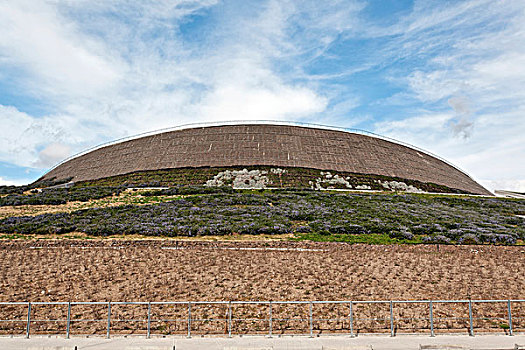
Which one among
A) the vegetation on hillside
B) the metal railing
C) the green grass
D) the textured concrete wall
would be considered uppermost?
the textured concrete wall

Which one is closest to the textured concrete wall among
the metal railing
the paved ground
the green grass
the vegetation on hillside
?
the vegetation on hillside

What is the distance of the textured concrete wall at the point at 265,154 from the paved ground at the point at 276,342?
4989 cm

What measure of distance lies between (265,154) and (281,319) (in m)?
51.6

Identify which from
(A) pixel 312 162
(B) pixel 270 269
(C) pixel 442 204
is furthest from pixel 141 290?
(A) pixel 312 162

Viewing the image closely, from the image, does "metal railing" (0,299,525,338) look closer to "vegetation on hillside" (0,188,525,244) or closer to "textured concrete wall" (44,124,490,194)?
"vegetation on hillside" (0,188,525,244)

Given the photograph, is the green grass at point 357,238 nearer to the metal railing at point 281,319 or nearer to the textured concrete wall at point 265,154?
the metal railing at point 281,319

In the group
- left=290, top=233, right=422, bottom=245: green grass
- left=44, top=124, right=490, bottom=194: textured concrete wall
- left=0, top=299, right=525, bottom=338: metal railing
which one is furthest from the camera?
left=44, top=124, right=490, bottom=194: textured concrete wall

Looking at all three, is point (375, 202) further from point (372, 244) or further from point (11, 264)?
point (11, 264)

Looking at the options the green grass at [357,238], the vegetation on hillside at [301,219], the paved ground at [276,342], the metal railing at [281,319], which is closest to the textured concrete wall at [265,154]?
the vegetation on hillside at [301,219]

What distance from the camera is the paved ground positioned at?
40.8 ft

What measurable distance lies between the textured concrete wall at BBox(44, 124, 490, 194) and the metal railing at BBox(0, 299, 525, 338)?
155ft

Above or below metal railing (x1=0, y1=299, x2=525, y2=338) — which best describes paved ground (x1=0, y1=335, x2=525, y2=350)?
below

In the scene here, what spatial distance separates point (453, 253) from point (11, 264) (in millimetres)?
26637

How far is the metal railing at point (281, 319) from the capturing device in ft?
46.3
